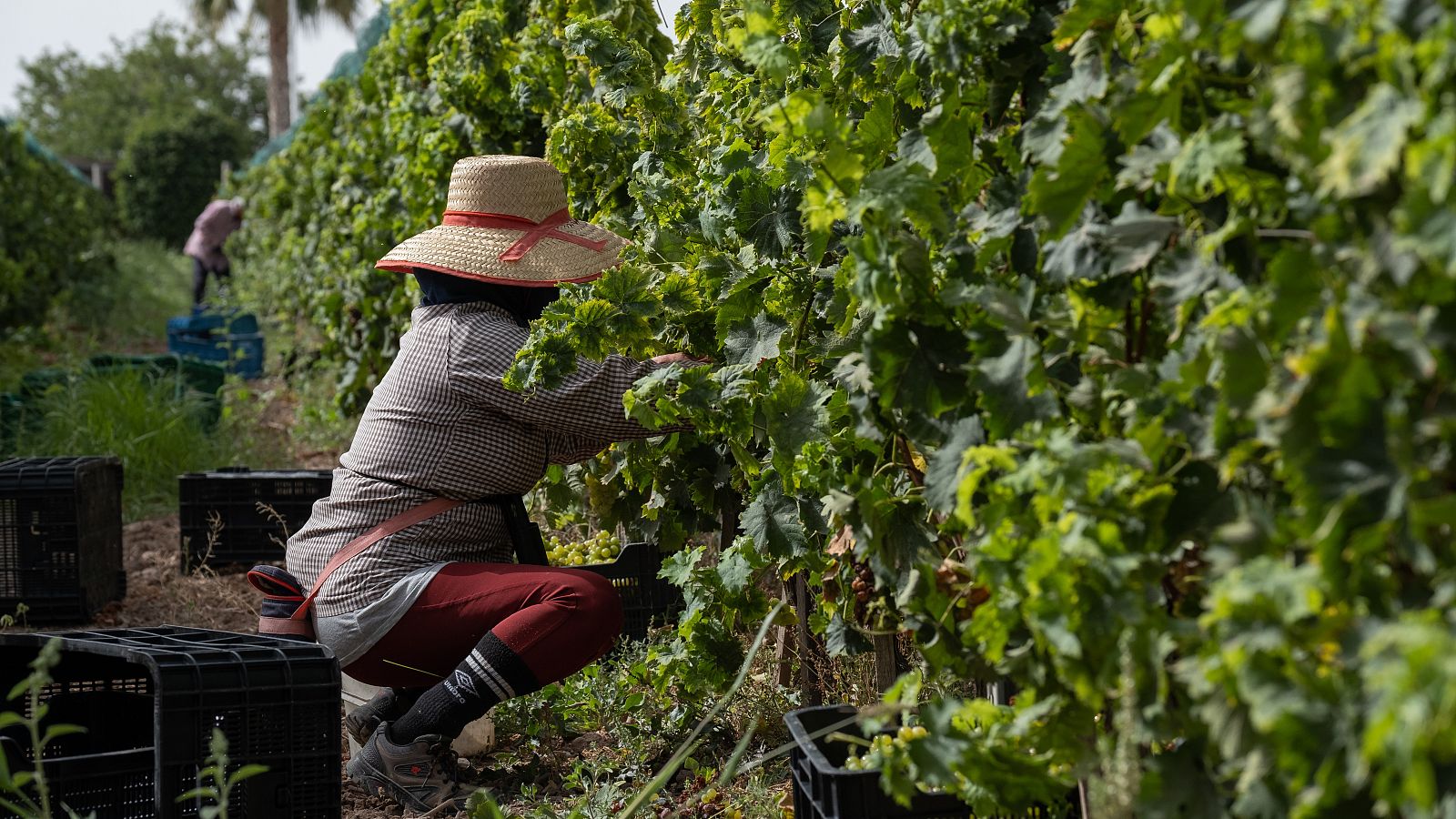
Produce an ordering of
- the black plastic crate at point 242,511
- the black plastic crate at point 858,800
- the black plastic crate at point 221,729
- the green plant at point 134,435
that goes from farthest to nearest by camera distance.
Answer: the green plant at point 134,435, the black plastic crate at point 242,511, the black plastic crate at point 221,729, the black plastic crate at point 858,800

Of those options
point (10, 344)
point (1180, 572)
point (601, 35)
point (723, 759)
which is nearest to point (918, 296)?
Answer: point (1180, 572)

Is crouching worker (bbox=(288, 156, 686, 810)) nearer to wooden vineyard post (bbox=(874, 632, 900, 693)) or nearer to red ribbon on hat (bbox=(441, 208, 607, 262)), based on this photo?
red ribbon on hat (bbox=(441, 208, 607, 262))

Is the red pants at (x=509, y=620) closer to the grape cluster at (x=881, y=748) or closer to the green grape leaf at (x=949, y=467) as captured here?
the grape cluster at (x=881, y=748)

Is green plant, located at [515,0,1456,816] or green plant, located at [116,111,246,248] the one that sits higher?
green plant, located at [515,0,1456,816]

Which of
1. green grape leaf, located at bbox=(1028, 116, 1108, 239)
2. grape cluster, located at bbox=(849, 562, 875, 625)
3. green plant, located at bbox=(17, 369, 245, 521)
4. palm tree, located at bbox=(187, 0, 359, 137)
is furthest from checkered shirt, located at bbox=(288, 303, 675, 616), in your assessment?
palm tree, located at bbox=(187, 0, 359, 137)

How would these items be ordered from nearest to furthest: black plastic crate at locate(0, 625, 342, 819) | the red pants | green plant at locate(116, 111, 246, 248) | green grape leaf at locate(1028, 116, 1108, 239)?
green grape leaf at locate(1028, 116, 1108, 239), black plastic crate at locate(0, 625, 342, 819), the red pants, green plant at locate(116, 111, 246, 248)

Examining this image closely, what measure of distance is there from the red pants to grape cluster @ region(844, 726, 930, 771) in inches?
44.1

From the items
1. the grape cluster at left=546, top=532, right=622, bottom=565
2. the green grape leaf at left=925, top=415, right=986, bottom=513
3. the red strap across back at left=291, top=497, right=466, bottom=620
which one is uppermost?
the green grape leaf at left=925, top=415, right=986, bottom=513

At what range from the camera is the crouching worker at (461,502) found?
10.9ft

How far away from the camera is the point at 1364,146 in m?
1.24

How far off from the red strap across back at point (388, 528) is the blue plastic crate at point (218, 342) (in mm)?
→ 8450

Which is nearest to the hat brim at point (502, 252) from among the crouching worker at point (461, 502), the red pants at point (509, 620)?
the crouching worker at point (461, 502)

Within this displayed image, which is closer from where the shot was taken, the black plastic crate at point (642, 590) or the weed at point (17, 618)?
the black plastic crate at point (642, 590)

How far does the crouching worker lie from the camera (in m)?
3.31
